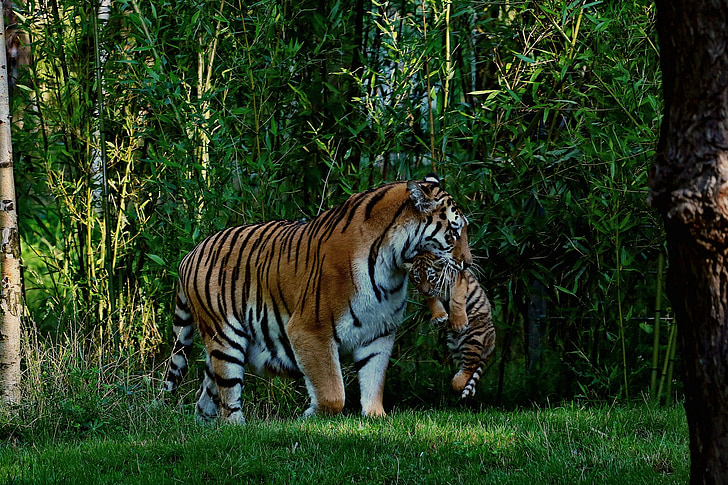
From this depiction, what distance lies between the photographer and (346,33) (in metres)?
7.35

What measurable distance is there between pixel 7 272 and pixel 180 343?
4.55 feet

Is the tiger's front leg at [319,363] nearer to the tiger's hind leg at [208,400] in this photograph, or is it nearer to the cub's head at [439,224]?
the cub's head at [439,224]

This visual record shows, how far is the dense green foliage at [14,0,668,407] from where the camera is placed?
20.7 ft

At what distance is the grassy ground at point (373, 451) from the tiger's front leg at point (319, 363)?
0.33 meters

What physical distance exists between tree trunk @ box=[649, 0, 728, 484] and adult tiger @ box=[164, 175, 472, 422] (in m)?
2.98

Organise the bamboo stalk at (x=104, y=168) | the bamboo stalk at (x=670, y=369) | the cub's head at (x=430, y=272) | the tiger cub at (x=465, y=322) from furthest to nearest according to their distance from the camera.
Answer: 1. the bamboo stalk at (x=104, y=168)
2. the bamboo stalk at (x=670, y=369)
3. the tiger cub at (x=465, y=322)
4. the cub's head at (x=430, y=272)

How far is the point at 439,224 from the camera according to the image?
5836 mm

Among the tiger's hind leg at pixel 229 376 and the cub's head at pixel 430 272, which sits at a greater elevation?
the cub's head at pixel 430 272

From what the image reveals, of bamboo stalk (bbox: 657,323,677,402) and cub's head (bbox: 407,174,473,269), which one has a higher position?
cub's head (bbox: 407,174,473,269)

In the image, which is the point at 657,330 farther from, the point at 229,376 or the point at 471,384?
the point at 229,376

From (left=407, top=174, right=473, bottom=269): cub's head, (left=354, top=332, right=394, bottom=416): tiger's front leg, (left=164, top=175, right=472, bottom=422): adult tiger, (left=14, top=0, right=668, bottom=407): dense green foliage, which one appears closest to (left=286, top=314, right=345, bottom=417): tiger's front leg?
(left=164, top=175, right=472, bottom=422): adult tiger

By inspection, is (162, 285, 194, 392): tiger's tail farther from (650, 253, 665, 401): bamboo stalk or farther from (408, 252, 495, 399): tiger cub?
(650, 253, 665, 401): bamboo stalk

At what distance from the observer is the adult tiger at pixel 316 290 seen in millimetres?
5797

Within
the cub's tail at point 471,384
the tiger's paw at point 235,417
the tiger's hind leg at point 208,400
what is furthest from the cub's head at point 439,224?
the tiger's hind leg at point 208,400
